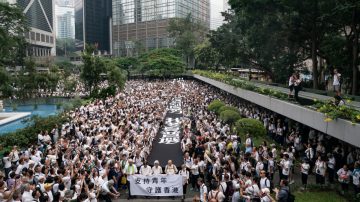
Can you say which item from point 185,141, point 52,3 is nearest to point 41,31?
point 52,3

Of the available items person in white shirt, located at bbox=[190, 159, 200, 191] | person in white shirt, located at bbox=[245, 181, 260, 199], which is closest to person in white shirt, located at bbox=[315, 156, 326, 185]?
person in white shirt, located at bbox=[245, 181, 260, 199]

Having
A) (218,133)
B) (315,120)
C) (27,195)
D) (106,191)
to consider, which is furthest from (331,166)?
(27,195)

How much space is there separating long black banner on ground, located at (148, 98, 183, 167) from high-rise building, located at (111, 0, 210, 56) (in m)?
72.4

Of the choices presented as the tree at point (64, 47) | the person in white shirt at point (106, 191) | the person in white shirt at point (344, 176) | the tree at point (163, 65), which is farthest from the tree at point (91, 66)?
the tree at point (64, 47)

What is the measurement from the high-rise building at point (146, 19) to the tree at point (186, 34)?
50.5 ft

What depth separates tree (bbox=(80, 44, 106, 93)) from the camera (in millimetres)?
35219

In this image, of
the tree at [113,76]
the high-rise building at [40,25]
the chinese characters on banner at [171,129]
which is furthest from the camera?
the high-rise building at [40,25]

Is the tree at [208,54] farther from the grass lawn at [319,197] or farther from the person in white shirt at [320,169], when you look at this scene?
the grass lawn at [319,197]

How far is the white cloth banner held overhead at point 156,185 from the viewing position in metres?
10.4

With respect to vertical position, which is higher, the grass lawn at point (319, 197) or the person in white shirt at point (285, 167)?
the person in white shirt at point (285, 167)

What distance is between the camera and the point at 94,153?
12.1m

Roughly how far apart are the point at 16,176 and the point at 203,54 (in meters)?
54.6

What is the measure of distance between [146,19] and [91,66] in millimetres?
77066

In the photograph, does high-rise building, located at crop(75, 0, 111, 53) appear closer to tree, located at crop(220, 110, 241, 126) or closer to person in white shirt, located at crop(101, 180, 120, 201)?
tree, located at crop(220, 110, 241, 126)
